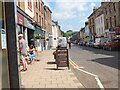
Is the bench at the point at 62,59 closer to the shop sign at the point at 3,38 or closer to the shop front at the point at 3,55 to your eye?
the shop front at the point at 3,55

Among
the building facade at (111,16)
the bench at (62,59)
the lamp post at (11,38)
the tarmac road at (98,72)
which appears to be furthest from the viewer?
the building facade at (111,16)

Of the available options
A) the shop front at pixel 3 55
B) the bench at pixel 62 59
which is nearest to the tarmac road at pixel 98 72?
the bench at pixel 62 59

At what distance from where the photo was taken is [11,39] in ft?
20.1

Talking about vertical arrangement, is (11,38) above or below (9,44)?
above

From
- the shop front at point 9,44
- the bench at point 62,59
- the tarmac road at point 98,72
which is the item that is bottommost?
the tarmac road at point 98,72

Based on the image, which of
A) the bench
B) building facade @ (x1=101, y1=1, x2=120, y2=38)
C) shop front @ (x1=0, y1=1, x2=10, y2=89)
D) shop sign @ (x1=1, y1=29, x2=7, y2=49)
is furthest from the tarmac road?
building facade @ (x1=101, y1=1, x2=120, y2=38)

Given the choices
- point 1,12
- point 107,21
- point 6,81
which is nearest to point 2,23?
point 1,12

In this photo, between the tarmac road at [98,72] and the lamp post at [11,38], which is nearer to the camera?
the lamp post at [11,38]

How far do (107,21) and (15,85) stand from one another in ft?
179

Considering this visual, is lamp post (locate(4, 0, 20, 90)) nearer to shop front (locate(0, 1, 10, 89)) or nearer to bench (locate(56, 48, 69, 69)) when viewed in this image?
shop front (locate(0, 1, 10, 89))

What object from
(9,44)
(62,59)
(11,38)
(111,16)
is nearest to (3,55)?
(9,44)

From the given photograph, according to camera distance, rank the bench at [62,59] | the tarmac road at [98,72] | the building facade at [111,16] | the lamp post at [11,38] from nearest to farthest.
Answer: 1. the lamp post at [11,38]
2. the tarmac road at [98,72]
3. the bench at [62,59]
4. the building facade at [111,16]

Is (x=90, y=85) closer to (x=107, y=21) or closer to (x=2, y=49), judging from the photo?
(x=2, y=49)

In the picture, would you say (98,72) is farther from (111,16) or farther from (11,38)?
(111,16)
